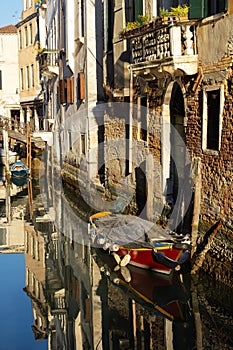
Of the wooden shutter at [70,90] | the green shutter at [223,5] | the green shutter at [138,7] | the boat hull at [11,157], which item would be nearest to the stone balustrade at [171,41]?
the green shutter at [223,5]

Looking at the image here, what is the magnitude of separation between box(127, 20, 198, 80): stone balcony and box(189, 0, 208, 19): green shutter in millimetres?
193

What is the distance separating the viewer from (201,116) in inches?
379

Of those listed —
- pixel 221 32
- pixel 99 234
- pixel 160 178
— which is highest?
pixel 221 32

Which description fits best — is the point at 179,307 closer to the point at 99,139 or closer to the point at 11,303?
the point at 11,303

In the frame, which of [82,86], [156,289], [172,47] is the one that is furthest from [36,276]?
[82,86]

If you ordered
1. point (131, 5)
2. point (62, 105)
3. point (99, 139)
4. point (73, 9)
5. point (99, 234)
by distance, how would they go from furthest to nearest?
point (62, 105), point (73, 9), point (99, 139), point (131, 5), point (99, 234)

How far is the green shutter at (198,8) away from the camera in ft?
29.8

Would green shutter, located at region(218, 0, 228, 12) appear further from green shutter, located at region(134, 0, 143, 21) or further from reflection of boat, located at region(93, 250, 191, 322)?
reflection of boat, located at region(93, 250, 191, 322)

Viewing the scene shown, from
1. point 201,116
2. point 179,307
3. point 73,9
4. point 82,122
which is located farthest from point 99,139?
point 179,307

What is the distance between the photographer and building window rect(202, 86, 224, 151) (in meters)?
9.11

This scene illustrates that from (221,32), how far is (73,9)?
10.9 metres

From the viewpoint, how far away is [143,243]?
31.2ft

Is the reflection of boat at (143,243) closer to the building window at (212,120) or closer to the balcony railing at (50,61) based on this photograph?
the building window at (212,120)

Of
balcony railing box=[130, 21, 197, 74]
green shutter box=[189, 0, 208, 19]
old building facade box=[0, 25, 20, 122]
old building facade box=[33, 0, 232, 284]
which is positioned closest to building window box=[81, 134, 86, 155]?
old building facade box=[33, 0, 232, 284]
